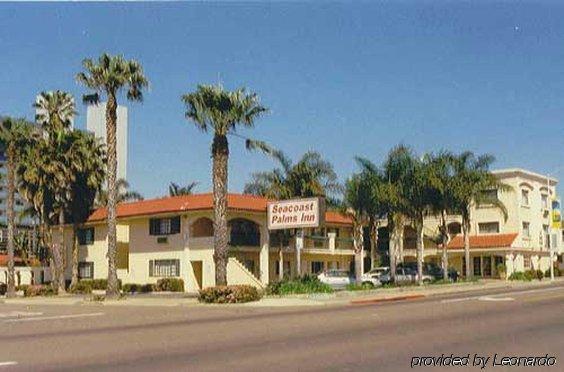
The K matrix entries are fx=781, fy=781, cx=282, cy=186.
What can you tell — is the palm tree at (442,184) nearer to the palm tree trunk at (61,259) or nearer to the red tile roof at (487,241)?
the red tile roof at (487,241)

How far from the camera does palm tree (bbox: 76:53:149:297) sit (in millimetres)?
41906

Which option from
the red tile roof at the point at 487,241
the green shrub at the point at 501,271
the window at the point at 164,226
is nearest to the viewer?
the window at the point at 164,226

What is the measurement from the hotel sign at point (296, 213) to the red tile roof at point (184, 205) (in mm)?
5791

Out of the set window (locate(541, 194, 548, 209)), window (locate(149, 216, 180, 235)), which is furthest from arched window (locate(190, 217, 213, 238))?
window (locate(541, 194, 548, 209))

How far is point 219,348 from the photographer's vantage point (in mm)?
15789

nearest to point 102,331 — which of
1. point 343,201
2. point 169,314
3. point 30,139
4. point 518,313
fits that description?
point 169,314

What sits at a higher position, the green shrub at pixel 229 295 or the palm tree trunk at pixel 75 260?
the palm tree trunk at pixel 75 260

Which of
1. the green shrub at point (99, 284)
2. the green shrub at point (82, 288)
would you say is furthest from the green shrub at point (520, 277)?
the green shrub at point (82, 288)

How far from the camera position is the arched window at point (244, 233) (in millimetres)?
50438

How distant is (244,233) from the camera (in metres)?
51.1

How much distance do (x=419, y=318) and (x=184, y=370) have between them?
1112 cm

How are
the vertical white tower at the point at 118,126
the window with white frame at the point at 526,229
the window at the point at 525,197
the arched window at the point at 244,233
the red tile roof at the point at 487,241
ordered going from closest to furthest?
the arched window at the point at 244,233 → the red tile roof at the point at 487,241 → the window with white frame at the point at 526,229 → the window at the point at 525,197 → the vertical white tower at the point at 118,126

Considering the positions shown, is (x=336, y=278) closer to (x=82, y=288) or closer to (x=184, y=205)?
(x=184, y=205)

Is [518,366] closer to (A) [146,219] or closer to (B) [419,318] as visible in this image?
(B) [419,318]
